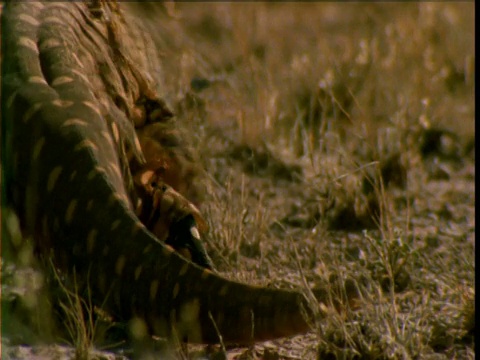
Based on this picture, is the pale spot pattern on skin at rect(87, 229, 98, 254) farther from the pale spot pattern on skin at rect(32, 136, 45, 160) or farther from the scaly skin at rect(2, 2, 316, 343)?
the pale spot pattern on skin at rect(32, 136, 45, 160)

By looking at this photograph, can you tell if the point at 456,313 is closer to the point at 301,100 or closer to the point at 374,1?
the point at 301,100

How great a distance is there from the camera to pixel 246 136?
5.05 meters

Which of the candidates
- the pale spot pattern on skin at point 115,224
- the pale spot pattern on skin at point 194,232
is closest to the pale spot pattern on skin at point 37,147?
the pale spot pattern on skin at point 115,224

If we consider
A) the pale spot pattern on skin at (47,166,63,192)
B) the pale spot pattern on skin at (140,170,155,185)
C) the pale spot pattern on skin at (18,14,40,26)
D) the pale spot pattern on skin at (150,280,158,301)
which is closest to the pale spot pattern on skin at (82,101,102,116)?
the pale spot pattern on skin at (47,166,63,192)

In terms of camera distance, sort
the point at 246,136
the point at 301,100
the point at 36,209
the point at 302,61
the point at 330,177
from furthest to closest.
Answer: the point at 302,61 → the point at 301,100 → the point at 246,136 → the point at 330,177 → the point at 36,209

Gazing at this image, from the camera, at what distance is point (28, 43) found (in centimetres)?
296

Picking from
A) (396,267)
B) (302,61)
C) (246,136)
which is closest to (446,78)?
(302,61)

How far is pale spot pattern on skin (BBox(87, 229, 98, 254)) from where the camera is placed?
2.54 metres

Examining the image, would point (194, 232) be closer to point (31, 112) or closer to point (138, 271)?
point (138, 271)

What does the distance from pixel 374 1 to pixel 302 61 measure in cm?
294

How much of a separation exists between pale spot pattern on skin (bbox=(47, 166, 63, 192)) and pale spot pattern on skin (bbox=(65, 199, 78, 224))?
0.31ft

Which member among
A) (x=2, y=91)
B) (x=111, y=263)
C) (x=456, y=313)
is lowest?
(x=456, y=313)

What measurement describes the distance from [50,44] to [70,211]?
704 mm

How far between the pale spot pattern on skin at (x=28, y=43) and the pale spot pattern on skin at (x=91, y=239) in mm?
741
